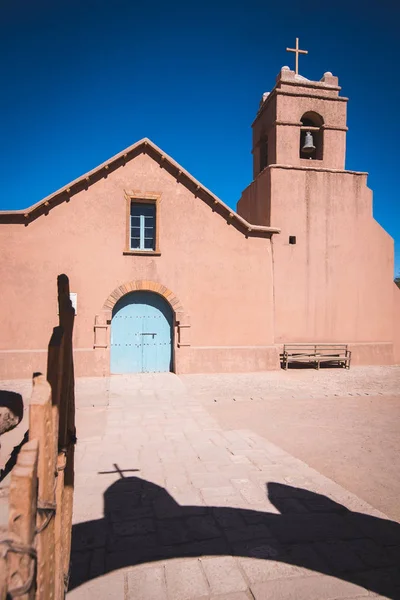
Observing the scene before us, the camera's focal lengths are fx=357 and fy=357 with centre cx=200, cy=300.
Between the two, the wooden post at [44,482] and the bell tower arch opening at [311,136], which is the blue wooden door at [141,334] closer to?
the bell tower arch opening at [311,136]

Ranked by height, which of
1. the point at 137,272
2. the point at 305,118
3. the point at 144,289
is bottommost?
the point at 144,289

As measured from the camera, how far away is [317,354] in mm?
12875

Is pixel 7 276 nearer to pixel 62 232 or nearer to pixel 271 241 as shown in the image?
pixel 62 232

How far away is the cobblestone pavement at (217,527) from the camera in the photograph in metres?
2.61

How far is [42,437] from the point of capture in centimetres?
140

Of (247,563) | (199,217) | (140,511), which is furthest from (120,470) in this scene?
(199,217)

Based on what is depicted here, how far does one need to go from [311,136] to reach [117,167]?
24.5 ft

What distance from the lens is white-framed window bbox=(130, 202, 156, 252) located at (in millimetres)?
12062

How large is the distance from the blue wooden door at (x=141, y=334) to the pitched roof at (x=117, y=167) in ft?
12.1

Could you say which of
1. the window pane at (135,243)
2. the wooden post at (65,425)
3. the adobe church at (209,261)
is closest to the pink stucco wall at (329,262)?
the adobe church at (209,261)

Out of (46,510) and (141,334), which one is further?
(141,334)

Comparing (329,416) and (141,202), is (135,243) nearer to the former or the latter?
(141,202)

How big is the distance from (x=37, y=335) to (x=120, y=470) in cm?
734

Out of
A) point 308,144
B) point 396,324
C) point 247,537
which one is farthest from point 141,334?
point 396,324
